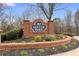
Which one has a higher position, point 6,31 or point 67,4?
point 67,4

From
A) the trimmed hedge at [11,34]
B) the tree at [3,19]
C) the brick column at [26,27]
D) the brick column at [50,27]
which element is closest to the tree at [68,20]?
the brick column at [50,27]

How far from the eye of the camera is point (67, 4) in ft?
13.0

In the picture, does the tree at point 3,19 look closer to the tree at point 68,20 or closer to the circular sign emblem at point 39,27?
the circular sign emblem at point 39,27

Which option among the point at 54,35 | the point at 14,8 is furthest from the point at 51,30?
the point at 14,8

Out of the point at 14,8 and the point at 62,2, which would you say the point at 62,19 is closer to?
the point at 62,2

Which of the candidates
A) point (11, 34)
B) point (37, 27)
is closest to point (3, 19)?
point (11, 34)

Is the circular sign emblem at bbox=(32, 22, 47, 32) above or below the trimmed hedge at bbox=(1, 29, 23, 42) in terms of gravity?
above

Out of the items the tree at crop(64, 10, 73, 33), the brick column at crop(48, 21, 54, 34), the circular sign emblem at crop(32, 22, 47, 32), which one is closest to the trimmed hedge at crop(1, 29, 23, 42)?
the circular sign emblem at crop(32, 22, 47, 32)

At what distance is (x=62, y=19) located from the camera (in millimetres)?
4020

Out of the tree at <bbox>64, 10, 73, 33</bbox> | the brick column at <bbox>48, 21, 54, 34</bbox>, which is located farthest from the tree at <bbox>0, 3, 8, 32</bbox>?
the tree at <bbox>64, 10, 73, 33</bbox>

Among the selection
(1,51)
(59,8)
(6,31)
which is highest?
(59,8)

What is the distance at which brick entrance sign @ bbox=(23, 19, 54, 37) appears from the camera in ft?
13.1

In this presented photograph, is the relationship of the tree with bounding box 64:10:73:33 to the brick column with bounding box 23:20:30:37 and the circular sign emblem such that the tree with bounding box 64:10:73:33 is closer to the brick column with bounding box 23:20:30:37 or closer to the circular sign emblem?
the circular sign emblem

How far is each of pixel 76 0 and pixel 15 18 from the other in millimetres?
898
